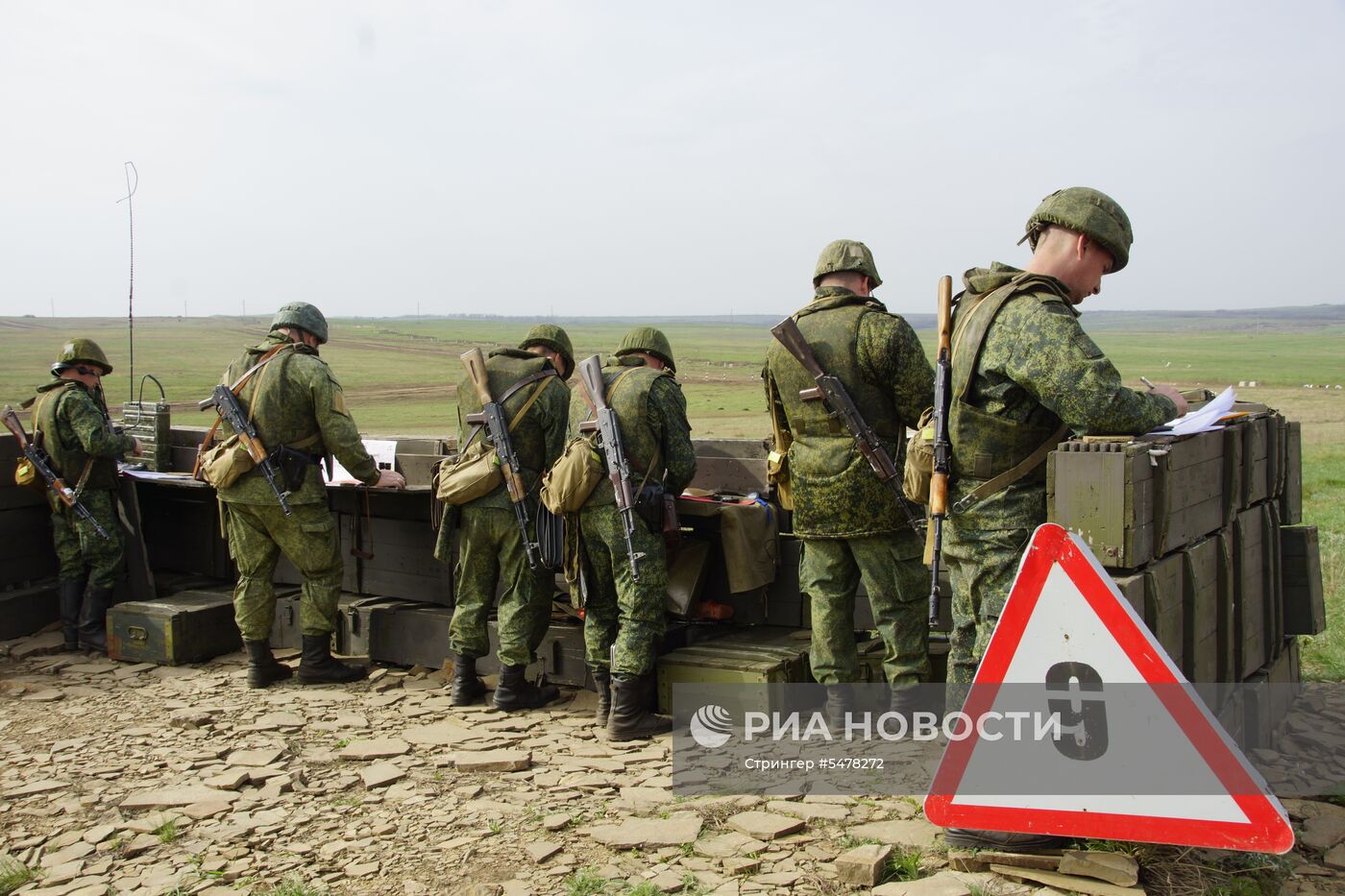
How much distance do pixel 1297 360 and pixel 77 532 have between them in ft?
295

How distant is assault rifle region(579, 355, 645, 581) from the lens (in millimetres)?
6121

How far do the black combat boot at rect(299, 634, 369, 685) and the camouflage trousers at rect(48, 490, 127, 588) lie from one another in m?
2.17

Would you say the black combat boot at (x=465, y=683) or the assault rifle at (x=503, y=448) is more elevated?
the assault rifle at (x=503, y=448)

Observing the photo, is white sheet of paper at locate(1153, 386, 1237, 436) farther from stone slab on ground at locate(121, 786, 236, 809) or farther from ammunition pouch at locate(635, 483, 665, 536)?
stone slab on ground at locate(121, 786, 236, 809)

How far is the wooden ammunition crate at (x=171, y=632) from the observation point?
7.85 meters

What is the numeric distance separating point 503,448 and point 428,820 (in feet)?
7.75

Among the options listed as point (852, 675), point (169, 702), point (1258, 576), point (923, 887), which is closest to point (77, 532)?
point (169, 702)

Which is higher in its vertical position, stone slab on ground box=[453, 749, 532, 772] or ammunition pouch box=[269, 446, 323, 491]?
ammunition pouch box=[269, 446, 323, 491]

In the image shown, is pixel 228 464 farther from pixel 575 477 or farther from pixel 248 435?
pixel 575 477

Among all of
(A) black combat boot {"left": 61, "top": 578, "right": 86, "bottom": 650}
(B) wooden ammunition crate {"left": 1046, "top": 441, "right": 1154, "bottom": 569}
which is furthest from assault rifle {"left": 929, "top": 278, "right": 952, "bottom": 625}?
(A) black combat boot {"left": 61, "top": 578, "right": 86, "bottom": 650}

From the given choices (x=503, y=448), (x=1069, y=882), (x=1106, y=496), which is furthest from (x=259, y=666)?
(x=1106, y=496)

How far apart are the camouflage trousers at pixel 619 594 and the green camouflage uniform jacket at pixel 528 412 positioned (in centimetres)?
66

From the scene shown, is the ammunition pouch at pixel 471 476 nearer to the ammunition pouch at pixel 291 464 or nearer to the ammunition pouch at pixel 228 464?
the ammunition pouch at pixel 291 464

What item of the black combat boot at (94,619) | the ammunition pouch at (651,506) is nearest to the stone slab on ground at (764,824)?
the ammunition pouch at (651,506)
